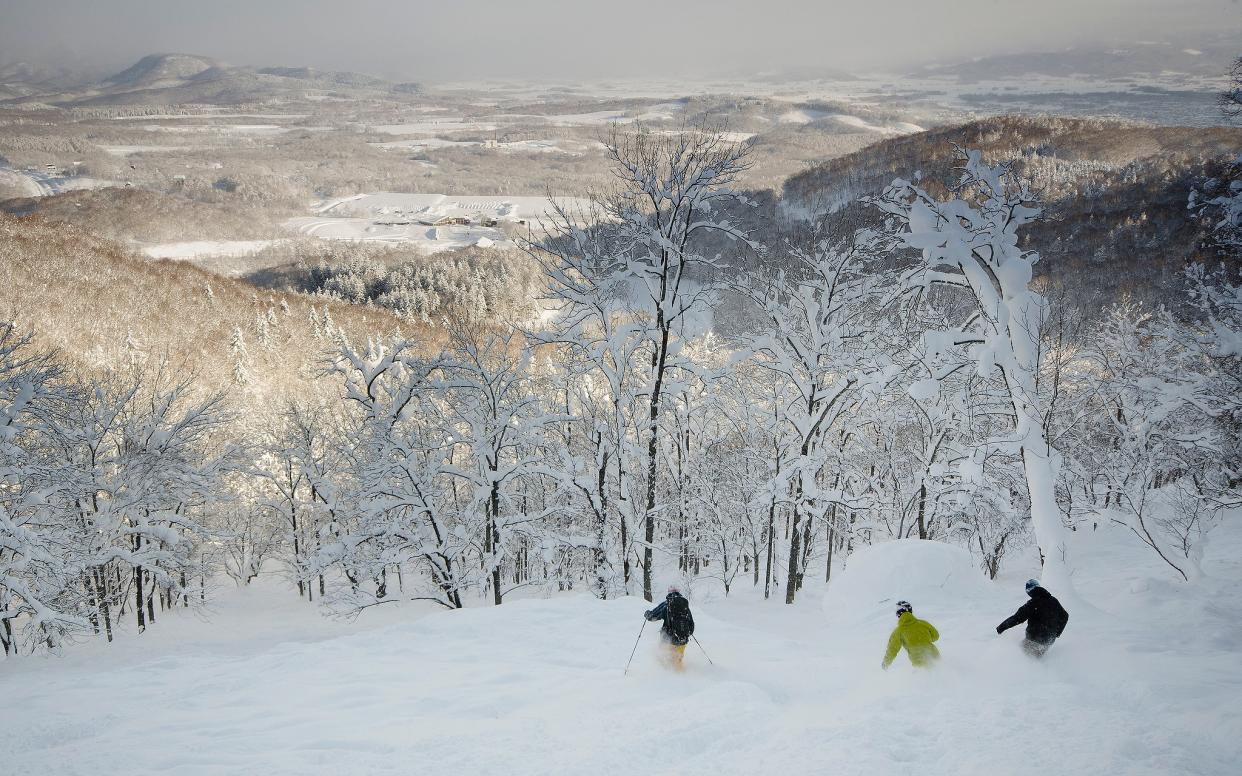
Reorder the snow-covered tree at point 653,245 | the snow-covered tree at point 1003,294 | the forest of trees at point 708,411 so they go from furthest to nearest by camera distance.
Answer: the snow-covered tree at point 653,245
the forest of trees at point 708,411
the snow-covered tree at point 1003,294

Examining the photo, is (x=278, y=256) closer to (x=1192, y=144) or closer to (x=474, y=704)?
(x=474, y=704)

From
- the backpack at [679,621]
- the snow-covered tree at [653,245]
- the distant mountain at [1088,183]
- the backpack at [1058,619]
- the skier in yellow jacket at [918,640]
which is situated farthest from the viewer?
the distant mountain at [1088,183]

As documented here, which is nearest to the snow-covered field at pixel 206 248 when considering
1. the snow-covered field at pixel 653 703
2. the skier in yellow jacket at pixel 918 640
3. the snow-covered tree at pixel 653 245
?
the snow-covered tree at pixel 653 245

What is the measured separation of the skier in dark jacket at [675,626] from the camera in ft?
23.2

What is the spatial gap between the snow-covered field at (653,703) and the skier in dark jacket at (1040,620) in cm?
24

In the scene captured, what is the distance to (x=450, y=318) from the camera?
15195 mm

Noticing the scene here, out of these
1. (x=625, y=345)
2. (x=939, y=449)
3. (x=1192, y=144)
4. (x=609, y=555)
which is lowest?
(x=609, y=555)

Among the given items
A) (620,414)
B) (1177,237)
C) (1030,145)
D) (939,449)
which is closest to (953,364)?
(620,414)

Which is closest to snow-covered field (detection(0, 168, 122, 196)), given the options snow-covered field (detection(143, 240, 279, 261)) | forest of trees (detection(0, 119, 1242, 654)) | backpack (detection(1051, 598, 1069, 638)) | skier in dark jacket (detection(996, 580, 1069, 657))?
snow-covered field (detection(143, 240, 279, 261))

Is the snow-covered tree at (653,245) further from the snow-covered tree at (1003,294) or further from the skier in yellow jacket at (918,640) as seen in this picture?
the skier in yellow jacket at (918,640)

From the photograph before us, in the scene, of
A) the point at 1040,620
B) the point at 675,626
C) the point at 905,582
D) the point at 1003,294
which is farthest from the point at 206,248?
the point at 1040,620

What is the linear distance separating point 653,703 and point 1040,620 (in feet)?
13.9

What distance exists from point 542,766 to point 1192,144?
15950 cm

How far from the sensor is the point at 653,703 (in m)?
6.22
